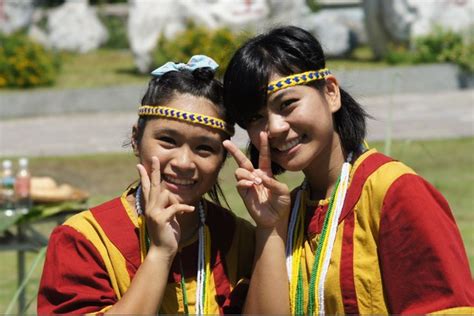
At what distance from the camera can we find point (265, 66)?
8.65 ft

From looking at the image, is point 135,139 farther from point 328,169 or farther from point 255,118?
point 328,169

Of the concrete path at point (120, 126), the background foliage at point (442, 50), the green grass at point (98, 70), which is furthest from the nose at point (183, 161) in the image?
the green grass at point (98, 70)

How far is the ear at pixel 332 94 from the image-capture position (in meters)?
2.70

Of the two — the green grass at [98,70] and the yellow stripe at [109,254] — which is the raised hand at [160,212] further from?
the green grass at [98,70]

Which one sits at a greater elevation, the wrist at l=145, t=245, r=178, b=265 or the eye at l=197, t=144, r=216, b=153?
the eye at l=197, t=144, r=216, b=153

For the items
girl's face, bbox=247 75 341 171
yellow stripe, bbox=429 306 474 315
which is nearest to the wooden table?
girl's face, bbox=247 75 341 171

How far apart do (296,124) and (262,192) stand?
0.62 feet

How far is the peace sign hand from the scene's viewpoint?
2.60m

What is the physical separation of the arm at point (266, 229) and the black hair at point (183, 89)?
0.17 metres

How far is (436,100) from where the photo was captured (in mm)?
13328

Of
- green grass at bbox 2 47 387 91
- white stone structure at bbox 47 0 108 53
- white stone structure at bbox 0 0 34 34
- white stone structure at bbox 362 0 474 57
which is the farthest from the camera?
white stone structure at bbox 47 0 108 53

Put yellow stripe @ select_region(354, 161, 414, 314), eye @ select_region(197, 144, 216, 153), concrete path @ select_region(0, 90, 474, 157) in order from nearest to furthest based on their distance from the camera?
yellow stripe @ select_region(354, 161, 414, 314)
eye @ select_region(197, 144, 216, 153)
concrete path @ select_region(0, 90, 474, 157)

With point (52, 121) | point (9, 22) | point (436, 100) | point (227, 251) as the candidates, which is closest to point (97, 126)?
point (52, 121)

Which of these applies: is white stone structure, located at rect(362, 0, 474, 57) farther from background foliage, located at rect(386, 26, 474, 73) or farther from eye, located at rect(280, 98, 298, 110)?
eye, located at rect(280, 98, 298, 110)
